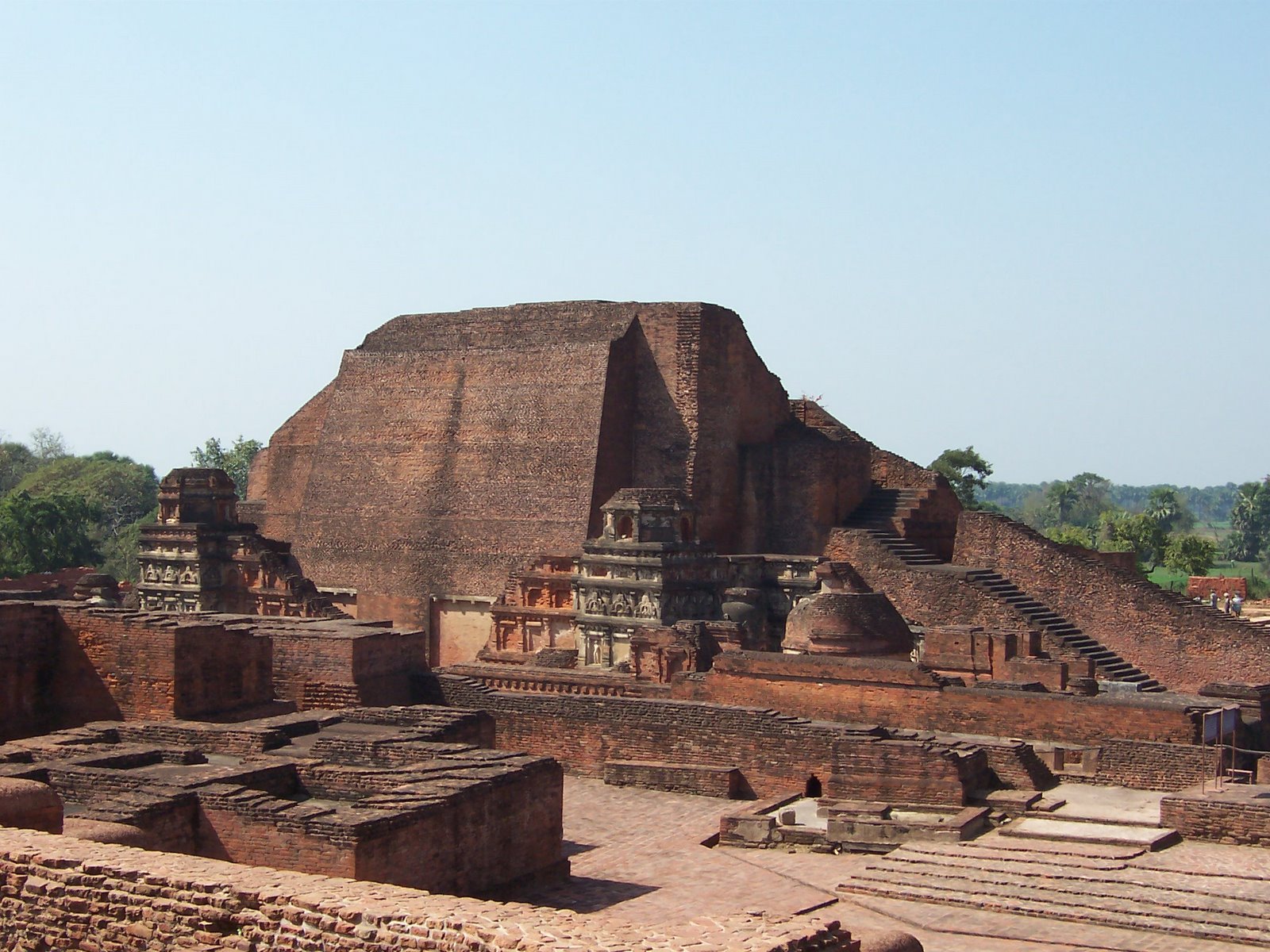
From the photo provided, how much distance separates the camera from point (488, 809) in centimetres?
1262

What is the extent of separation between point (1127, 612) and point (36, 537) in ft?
104

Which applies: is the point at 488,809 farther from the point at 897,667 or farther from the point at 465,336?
the point at 465,336

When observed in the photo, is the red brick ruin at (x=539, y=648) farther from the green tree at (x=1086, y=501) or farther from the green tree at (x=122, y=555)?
the green tree at (x=1086, y=501)

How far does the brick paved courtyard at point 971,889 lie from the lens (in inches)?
471

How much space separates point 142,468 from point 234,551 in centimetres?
4595

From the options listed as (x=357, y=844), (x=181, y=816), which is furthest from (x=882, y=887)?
(x=181, y=816)

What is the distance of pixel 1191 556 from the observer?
4978 centimetres

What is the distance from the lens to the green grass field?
5196cm

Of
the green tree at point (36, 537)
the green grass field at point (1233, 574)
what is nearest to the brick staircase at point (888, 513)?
the green grass field at point (1233, 574)

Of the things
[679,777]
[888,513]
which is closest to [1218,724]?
[679,777]

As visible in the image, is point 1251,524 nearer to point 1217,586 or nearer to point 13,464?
point 1217,586

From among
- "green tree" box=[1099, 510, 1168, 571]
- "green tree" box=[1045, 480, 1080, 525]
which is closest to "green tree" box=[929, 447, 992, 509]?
"green tree" box=[1099, 510, 1168, 571]

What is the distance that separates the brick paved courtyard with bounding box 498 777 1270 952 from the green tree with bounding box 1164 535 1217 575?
37.6 m

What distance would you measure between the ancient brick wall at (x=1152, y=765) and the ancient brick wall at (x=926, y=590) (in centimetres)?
589
